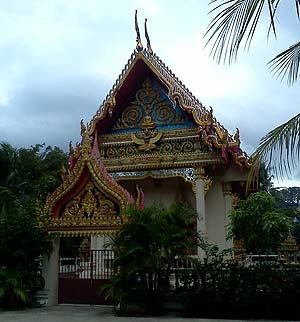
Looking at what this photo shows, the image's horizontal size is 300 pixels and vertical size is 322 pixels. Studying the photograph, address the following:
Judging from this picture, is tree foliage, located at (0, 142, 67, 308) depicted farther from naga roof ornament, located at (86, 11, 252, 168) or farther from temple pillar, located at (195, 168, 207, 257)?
temple pillar, located at (195, 168, 207, 257)

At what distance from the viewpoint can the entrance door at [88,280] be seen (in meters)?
10.1

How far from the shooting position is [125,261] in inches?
343

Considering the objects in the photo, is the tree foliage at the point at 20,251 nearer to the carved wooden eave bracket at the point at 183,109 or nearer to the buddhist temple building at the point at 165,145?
the buddhist temple building at the point at 165,145

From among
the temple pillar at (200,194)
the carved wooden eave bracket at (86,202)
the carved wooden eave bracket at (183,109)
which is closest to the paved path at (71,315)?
the carved wooden eave bracket at (86,202)

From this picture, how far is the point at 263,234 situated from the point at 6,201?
6.28 meters

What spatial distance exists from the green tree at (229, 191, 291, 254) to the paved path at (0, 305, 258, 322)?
134 inches

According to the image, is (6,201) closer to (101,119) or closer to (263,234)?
(101,119)

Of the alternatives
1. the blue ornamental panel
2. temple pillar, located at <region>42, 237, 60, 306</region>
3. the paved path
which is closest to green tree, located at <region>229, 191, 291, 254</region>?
the paved path

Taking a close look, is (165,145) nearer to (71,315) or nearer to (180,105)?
(180,105)

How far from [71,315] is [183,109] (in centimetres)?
695

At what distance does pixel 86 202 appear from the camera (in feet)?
32.0

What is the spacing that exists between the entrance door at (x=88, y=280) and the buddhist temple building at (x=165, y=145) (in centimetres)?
232

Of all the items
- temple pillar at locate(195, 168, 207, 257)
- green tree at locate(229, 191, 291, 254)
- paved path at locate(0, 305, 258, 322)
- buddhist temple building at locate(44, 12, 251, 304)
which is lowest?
paved path at locate(0, 305, 258, 322)

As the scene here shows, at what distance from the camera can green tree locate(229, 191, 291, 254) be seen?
1090 centimetres
